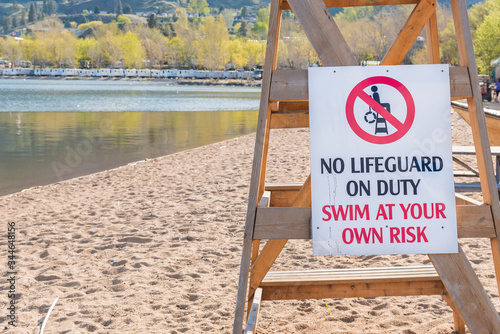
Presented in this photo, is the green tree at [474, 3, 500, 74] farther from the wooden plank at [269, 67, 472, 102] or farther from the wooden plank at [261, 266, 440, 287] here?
the wooden plank at [269, 67, 472, 102]

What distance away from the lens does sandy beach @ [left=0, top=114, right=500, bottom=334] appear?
3.68 m

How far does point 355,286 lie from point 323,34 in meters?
1.56

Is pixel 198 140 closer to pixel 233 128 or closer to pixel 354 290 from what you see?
pixel 233 128

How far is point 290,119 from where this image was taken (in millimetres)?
3152

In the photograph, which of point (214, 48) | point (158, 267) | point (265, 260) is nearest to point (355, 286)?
point (265, 260)

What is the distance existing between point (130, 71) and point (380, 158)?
432 feet

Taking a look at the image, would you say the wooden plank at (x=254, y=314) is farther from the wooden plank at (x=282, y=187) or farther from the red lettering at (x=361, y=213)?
the red lettering at (x=361, y=213)

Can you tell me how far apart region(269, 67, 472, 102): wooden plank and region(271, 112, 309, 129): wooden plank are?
778 mm

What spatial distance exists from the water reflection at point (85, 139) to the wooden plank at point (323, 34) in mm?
9011

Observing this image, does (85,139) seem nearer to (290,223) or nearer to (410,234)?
(290,223)

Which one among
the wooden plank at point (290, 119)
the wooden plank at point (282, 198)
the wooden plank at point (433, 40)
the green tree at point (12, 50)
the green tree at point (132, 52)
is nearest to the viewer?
the wooden plank at point (433, 40)

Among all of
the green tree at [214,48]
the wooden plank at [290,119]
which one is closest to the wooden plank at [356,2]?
the wooden plank at [290,119]

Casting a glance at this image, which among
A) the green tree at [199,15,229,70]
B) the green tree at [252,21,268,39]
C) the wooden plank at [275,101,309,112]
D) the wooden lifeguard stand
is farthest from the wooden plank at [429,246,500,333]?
the green tree at [252,21,268,39]

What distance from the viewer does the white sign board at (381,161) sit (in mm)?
2307
